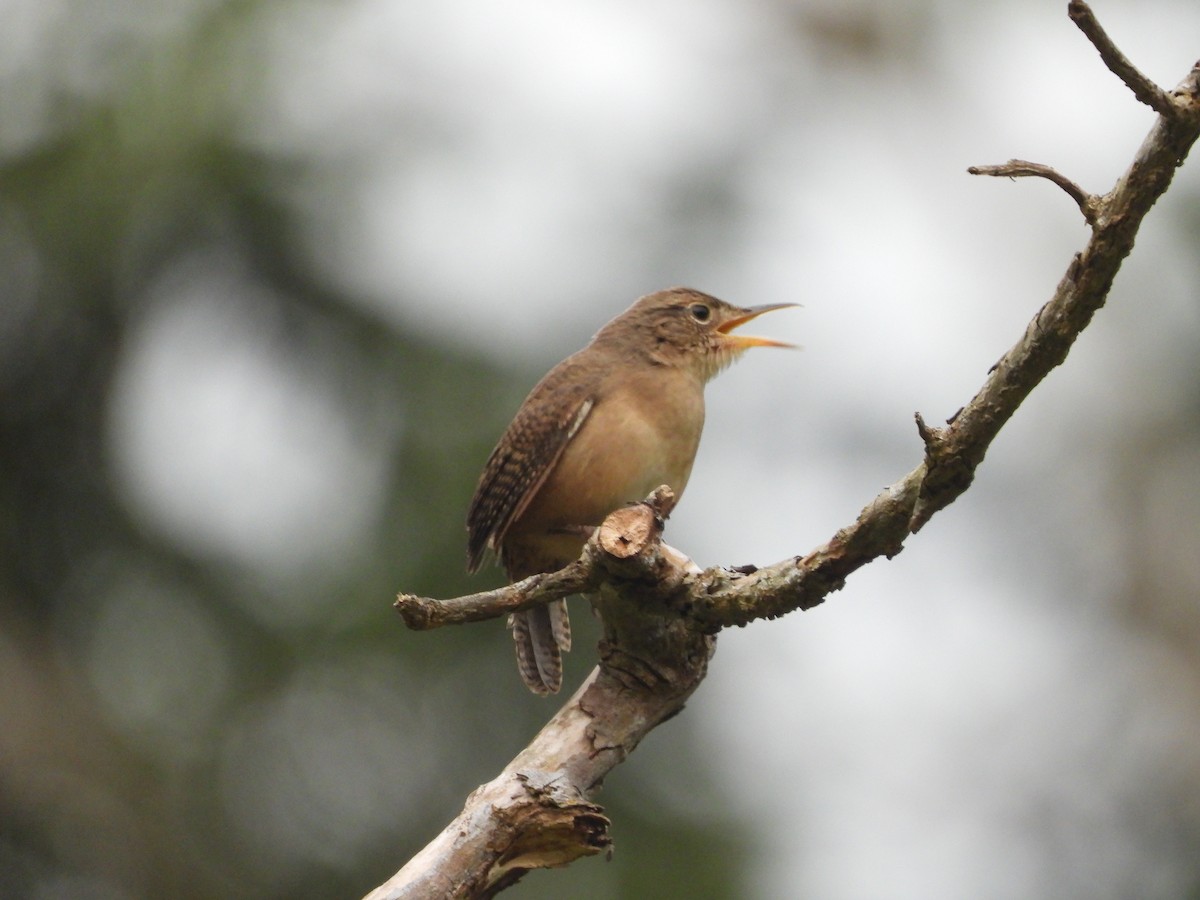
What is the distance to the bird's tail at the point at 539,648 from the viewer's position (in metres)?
5.61

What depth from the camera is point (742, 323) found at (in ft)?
20.6

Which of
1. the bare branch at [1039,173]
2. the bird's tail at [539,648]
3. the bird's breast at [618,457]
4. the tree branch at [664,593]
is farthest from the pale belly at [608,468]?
the bare branch at [1039,173]

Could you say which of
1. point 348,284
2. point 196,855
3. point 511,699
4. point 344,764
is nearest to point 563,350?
point 348,284

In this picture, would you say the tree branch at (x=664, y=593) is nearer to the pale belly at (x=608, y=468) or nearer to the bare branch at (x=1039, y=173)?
the bare branch at (x=1039, y=173)

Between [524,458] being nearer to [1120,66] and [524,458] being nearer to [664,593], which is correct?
[664,593]

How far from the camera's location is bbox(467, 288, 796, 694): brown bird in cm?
539

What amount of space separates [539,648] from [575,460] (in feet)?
2.39

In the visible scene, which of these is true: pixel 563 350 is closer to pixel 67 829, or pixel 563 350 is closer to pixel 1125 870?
pixel 67 829

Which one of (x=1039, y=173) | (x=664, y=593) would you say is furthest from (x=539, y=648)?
(x=1039, y=173)

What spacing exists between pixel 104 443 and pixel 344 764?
2.21 meters

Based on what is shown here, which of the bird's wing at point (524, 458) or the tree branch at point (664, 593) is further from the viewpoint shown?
the bird's wing at point (524, 458)

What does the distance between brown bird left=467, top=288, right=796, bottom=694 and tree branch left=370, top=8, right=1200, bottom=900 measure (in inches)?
40.4

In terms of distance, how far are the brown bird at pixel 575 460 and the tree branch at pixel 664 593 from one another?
3.37 ft

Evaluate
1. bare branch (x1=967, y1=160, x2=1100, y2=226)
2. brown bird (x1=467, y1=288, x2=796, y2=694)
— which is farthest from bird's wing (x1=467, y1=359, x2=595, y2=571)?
bare branch (x1=967, y1=160, x2=1100, y2=226)
